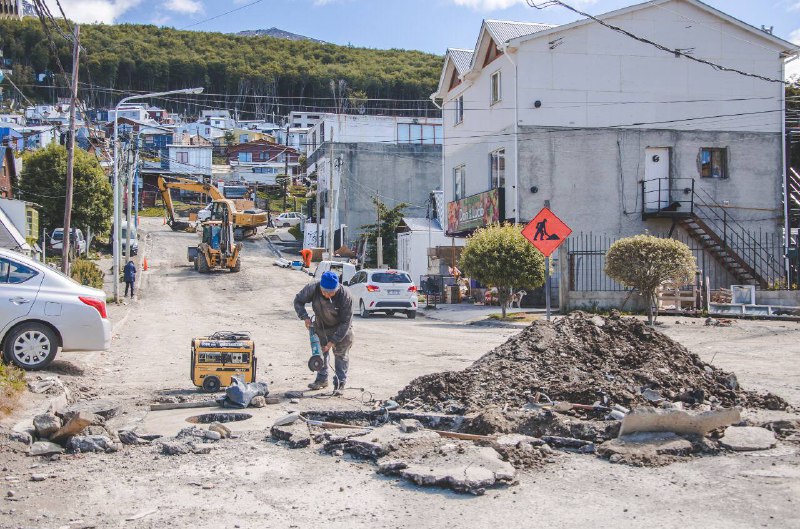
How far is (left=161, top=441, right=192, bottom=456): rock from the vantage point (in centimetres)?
689

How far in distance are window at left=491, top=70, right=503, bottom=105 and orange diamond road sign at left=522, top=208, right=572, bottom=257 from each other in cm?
1427

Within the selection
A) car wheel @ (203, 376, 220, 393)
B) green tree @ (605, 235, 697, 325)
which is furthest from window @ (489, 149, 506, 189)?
car wheel @ (203, 376, 220, 393)

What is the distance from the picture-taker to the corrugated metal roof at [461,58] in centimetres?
3619

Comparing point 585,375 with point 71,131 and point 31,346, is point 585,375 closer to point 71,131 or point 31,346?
point 31,346

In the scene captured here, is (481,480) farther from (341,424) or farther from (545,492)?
(341,424)

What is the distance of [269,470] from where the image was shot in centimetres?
643

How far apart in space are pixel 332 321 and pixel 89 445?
381 centimetres

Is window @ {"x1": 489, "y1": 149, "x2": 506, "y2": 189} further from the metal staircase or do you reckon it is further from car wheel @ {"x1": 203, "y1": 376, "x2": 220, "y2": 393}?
car wheel @ {"x1": 203, "y1": 376, "x2": 220, "y2": 393}

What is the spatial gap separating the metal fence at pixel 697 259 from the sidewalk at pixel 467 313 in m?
2.86

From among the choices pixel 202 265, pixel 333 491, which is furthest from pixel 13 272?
pixel 202 265

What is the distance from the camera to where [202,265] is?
1694 inches

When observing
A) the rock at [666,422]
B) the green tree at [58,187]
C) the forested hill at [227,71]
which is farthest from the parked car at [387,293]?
the forested hill at [227,71]

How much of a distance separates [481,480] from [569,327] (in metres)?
5.50

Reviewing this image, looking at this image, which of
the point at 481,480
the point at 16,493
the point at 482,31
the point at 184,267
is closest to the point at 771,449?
the point at 481,480
